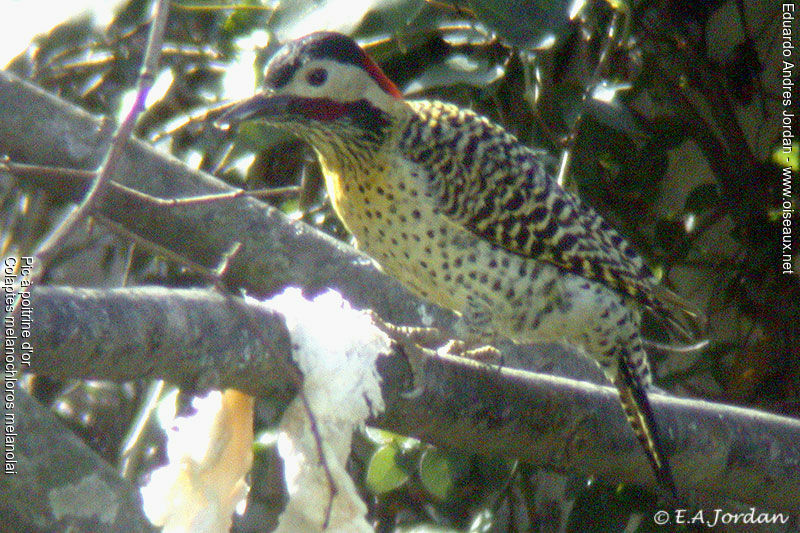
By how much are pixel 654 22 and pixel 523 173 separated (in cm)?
72

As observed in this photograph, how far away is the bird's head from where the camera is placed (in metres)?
2.33

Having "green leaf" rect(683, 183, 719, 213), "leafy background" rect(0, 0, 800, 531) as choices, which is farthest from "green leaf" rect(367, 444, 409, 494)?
"green leaf" rect(683, 183, 719, 213)

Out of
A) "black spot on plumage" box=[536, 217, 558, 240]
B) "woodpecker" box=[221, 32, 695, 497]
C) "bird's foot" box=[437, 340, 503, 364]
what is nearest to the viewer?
"woodpecker" box=[221, 32, 695, 497]

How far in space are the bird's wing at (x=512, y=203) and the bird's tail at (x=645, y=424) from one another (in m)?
0.20

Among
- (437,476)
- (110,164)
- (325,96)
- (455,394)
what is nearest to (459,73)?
(325,96)

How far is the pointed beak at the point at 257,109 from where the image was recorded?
2.23m

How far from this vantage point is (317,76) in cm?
242

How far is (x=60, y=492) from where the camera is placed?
2023mm

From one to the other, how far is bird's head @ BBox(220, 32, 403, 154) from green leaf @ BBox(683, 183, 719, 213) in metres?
1.02

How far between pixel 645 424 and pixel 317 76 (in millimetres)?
1054

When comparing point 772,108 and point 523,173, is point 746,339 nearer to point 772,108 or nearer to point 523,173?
point 772,108

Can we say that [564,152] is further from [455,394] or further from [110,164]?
[110,164]

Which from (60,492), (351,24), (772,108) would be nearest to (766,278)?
(772,108)

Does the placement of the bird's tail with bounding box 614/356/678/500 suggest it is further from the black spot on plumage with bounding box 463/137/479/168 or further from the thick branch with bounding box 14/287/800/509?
the black spot on plumage with bounding box 463/137/479/168
